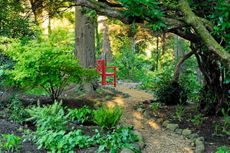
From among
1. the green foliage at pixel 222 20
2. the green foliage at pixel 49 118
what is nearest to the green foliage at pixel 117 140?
the green foliage at pixel 49 118

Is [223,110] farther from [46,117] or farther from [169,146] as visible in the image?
[46,117]

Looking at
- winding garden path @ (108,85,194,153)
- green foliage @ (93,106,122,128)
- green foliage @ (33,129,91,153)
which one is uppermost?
green foliage @ (93,106,122,128)

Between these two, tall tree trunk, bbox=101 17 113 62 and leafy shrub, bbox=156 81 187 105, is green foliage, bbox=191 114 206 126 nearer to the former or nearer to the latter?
leafy shrub, bbox=156 81 187 105

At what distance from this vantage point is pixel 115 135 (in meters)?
4.73

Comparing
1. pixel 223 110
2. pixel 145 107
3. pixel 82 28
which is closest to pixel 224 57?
pixel 223 110

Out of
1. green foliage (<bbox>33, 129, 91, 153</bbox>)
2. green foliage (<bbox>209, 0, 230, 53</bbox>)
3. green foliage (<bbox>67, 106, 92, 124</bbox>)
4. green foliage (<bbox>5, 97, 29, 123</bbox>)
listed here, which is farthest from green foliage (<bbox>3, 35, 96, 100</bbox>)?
green foliage (<bbox>209, 0, 230, 53</bbox>)

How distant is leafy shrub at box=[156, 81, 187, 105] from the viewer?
25.3ft

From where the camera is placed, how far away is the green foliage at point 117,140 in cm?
446

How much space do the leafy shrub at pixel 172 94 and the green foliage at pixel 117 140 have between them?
9.29 ft

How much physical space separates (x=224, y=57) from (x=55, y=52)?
3.21 meters

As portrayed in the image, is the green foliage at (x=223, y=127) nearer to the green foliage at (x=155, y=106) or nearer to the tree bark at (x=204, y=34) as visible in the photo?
the green foliage at (x=155, y=106)

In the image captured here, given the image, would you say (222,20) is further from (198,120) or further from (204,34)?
(198,120)

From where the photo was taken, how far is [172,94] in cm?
770

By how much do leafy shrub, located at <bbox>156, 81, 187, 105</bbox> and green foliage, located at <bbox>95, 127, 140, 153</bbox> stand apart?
9.29ft
